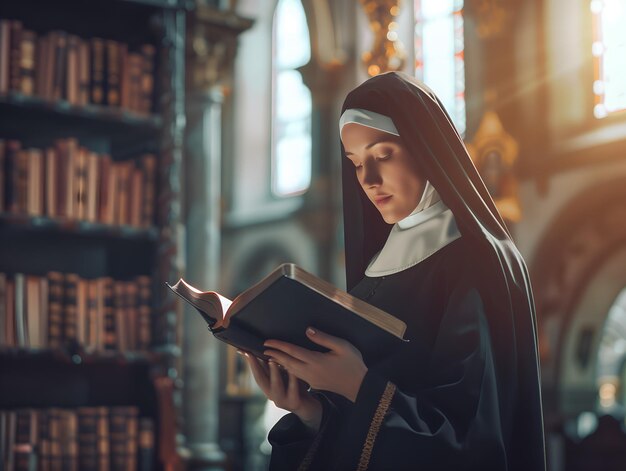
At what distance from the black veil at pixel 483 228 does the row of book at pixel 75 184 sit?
265 cm

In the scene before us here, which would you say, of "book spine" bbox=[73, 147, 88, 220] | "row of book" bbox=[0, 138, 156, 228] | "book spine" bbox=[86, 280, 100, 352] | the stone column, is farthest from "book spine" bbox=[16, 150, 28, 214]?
the stone column

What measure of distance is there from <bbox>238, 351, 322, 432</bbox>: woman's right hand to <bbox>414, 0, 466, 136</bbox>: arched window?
31.9 feet

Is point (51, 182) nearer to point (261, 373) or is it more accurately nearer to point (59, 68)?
point (59, 68)

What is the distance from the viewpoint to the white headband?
2068mm

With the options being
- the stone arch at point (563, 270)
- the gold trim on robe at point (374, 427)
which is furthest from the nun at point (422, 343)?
the stone arch at point (563, 270)

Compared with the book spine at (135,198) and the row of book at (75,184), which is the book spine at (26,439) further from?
the book spine at (135,198)

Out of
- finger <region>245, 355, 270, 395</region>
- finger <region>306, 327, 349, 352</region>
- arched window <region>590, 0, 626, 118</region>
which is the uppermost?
arched window <region>590, 0, 626, 118</region>

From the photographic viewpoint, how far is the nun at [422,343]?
6.04 ft

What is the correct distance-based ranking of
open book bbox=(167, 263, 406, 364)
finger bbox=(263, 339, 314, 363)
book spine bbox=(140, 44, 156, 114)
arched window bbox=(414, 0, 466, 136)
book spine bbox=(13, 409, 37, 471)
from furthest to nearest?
arched window bbox=(414, 0, 466, 136) → book spine bbox=(140, 44, 156, 114) → book spine bbox=(13, 409, 37, 471) → finger bbox=(263, 339, 314, 363) → open book bbox=(167, 263, 406, 364)

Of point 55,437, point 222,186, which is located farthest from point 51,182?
point 222,186

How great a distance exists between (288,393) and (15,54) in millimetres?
2998

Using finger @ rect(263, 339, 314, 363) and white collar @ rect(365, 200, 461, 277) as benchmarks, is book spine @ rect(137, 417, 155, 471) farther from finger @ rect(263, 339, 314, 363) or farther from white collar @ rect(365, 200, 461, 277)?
finger @ rect(263, 339, 314, 363)

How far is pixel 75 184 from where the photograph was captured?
458 cm

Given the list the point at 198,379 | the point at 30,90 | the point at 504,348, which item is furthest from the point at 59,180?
the point at 198,379
